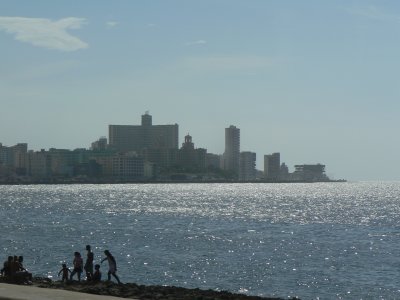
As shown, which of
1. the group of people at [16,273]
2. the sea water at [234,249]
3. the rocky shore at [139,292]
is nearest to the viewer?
the rocky shore at [139,292]

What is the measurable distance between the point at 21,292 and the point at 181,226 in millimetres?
65382

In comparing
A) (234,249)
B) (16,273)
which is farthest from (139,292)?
(234,249)

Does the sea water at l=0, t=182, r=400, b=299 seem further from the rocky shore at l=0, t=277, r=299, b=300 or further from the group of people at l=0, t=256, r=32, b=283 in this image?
the group of people at l=0, t=256, r=32, b=283

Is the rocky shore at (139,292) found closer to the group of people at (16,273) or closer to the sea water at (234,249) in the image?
the group of people at (16,273)

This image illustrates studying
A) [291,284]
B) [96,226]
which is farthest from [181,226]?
[291,284]

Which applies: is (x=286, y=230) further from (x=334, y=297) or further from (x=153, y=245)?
(x=334, y=297)

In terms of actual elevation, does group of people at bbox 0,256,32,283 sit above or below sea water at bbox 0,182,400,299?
above

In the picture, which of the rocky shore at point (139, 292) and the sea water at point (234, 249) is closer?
the rocky shore at point (139, 292)

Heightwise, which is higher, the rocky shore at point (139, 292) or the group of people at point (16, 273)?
the group of people at point (16, 273)

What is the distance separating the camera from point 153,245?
6388 centimetres

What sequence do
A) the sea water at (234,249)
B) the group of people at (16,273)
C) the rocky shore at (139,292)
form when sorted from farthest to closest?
the sea water at (234,249)
the group of people at (16,273)
the rocky shore at (139,292)

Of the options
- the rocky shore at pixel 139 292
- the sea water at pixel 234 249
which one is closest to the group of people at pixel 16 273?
the rocky shore at pixel 139 292

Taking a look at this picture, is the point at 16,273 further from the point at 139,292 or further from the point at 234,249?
the point at 234,249

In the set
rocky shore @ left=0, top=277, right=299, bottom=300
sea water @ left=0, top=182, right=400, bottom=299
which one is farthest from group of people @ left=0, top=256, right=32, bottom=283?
sea water @ left=0, top=182, right=400, bottom=299
